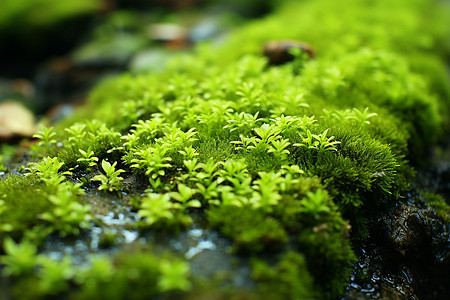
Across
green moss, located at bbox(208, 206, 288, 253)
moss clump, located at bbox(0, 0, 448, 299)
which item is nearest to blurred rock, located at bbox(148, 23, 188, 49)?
moss clump, located at bbox(0, 0, 448, 299)

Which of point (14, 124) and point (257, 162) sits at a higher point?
point (257, 162)

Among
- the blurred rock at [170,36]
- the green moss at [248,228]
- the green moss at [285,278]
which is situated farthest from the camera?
the blurred rock at [170,36]

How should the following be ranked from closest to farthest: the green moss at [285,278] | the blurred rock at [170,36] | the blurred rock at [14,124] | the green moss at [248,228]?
the green moss at [285,278]
the green moss at [248,228]
the blurred rock at [14,124]
the blurred rock at [170,36]

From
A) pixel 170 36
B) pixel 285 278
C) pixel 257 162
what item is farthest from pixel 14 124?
pixel 285 278

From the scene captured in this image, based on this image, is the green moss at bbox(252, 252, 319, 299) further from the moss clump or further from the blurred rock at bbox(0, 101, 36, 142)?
the blurred rock at bbox(0, 101, 36, 142)

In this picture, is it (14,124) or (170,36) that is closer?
(14,124)

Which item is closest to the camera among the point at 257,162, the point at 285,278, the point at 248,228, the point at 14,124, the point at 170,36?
the point at 285,278

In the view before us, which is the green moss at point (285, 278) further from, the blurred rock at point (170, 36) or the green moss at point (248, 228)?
the blurred rock at point (170, 36)

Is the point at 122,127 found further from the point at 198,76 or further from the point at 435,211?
the point at 435,211

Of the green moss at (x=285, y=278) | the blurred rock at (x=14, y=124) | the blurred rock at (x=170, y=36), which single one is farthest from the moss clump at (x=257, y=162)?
the blurred rock at (x=170, y=36)

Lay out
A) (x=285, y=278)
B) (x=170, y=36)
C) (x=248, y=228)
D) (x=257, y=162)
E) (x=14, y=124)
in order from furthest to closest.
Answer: (x=170, y=36), (x=14, y=124), (x=257, y=162), (x=248, y=228), (x=285, y=278)

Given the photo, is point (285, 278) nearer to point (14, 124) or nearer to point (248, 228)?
point (248, 228)
